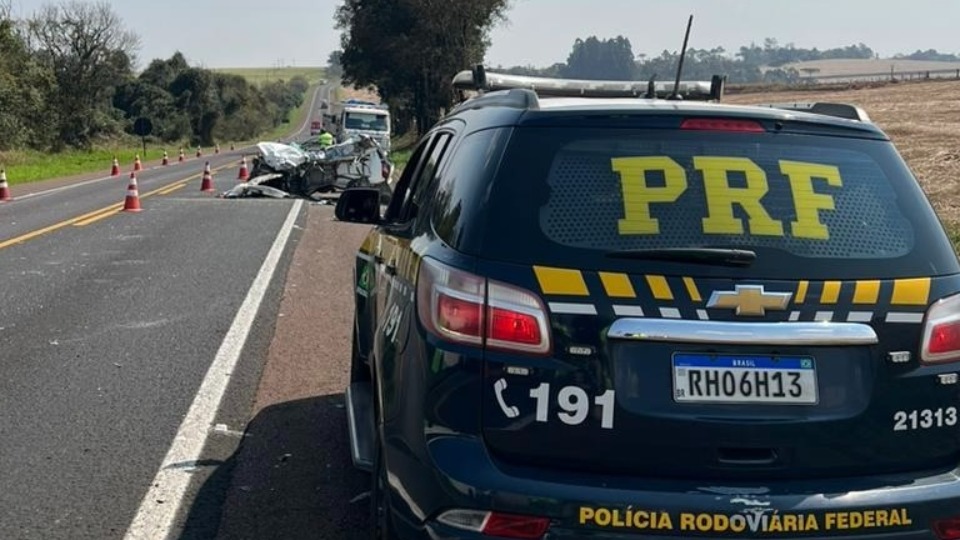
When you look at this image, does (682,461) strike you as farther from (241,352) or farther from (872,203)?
(241,352)

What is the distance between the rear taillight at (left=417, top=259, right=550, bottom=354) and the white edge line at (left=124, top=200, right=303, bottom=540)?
2005mm

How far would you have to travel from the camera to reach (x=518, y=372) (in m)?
→ 3.10

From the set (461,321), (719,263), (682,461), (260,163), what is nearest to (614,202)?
(719,263)

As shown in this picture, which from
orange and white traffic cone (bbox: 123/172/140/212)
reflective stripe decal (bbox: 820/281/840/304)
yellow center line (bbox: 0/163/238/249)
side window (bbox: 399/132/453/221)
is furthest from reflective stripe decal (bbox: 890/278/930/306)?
orange and white traffic cone (bbox: 123/172/140/212)

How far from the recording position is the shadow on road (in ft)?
15.1

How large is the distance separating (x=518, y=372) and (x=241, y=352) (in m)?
5.20

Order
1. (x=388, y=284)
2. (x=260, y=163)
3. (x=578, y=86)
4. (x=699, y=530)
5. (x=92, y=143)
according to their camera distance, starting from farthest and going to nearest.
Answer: (x=92, y=143)
(x=260, y=163)
(x=578, y=86)
(x=388, y=284)
(x=699, y=530)

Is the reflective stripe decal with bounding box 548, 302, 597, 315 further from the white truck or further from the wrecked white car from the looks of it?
the white truck

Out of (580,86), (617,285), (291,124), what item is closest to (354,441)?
(617,285)

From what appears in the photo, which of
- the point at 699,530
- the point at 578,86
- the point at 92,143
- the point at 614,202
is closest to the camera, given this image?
the point at 699,530

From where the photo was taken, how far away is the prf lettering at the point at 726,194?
10.7ft

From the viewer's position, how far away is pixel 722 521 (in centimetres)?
305

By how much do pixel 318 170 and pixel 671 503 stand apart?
839 inches

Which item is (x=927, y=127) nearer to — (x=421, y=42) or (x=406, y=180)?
(x=421, y=42)
